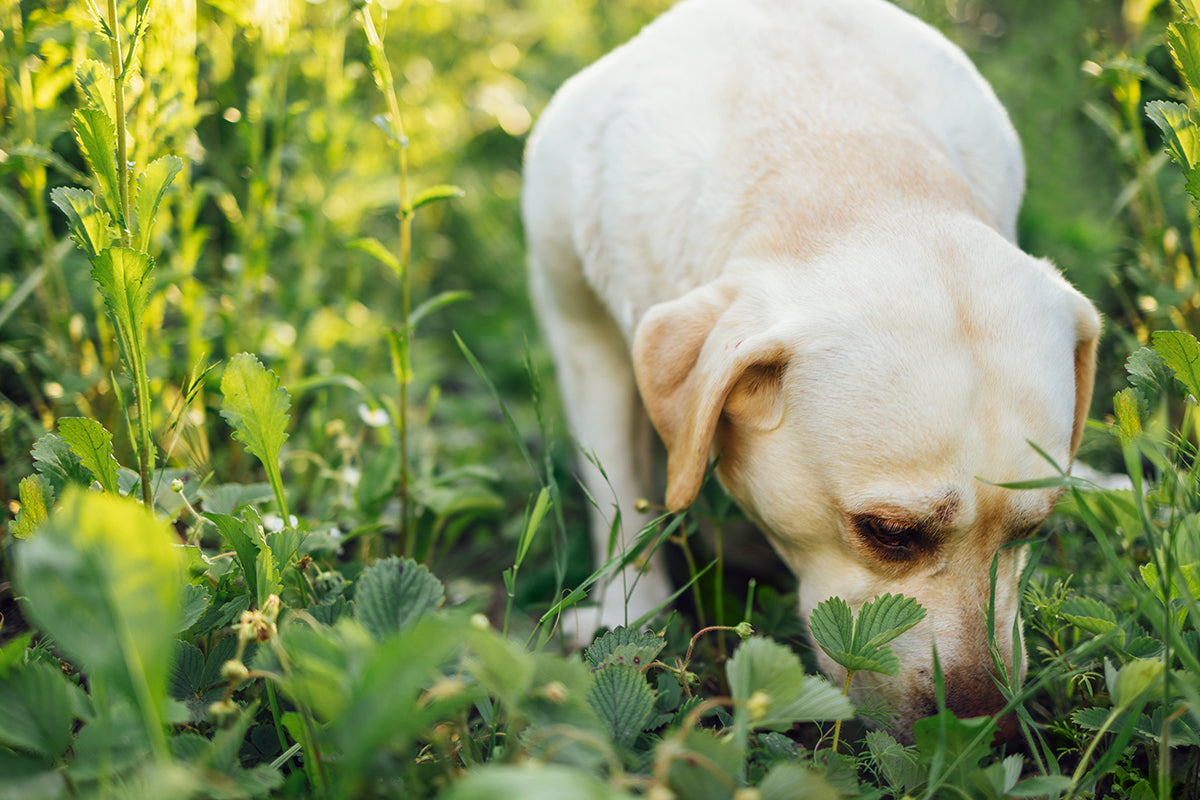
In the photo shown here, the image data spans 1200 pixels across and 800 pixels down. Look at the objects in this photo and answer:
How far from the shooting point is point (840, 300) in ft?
4.87

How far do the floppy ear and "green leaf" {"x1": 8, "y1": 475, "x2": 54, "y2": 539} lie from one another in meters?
0.98

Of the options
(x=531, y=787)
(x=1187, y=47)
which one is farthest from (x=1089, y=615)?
(x=531, y=787)

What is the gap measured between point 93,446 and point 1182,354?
1.60 m

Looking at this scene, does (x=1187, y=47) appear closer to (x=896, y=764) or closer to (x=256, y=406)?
(x=896, y=764)

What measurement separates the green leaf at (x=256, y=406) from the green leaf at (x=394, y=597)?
0.36m

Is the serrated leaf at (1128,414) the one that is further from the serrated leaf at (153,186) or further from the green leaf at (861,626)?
the serrated leaf at (153,186)

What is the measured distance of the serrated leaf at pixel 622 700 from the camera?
40.8 inches

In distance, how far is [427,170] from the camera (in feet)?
11.5

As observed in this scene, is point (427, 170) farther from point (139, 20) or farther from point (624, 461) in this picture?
point (139, 20)

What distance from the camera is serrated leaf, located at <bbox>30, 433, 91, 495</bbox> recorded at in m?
1.27

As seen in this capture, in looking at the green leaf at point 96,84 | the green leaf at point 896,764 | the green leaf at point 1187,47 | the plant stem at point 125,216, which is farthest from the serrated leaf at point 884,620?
the green leaf at point 96,84

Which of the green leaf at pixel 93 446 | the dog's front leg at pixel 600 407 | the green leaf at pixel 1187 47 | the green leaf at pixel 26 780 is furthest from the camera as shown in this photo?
the dog's front leg at pixel 600 407

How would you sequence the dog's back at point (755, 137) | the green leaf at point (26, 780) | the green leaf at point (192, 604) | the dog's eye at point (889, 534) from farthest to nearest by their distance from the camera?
the dog's back at point (755, 137), the dog's eye at point (889, 534), the green leaf at point (192, 604), the green leaf at point (26, 780)

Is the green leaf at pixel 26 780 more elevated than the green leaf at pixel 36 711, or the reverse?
the green leaf at pixel 36 711
